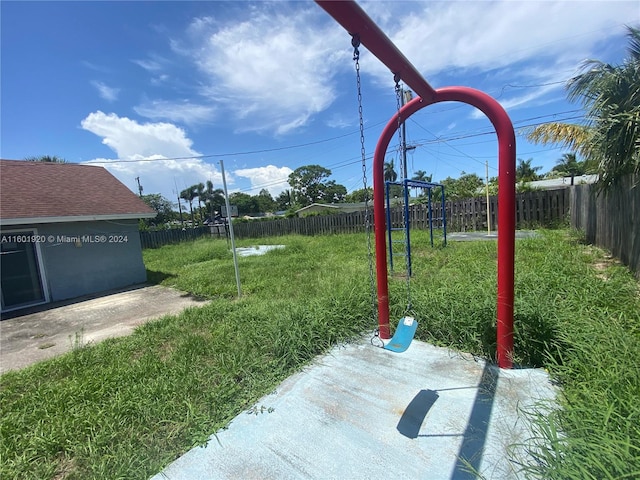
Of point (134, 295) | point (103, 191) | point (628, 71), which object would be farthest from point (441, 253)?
point (103, 191)

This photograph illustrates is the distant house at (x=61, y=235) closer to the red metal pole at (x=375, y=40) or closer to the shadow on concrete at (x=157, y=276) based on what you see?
the shadow on concrete at (x=157, y=276)

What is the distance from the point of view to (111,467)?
1.71 metres

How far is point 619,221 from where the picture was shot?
4.53m

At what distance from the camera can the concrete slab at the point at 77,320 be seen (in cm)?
398

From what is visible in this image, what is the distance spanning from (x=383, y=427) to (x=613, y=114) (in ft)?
16.1

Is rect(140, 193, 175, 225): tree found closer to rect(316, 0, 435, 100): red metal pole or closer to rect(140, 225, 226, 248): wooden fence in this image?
rect(140, 225, 226, 248): wooden fence

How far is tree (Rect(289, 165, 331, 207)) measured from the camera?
57.3 meters

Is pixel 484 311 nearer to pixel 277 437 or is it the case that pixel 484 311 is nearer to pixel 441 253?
pixel 277 437

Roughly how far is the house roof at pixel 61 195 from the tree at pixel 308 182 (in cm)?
4813

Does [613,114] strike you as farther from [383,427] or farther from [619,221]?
[383,427]

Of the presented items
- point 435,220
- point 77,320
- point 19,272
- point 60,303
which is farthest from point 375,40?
point 435,220

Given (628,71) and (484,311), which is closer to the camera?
(484,311)

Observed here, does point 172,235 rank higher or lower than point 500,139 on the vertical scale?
lower

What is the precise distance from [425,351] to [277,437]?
142 cm
